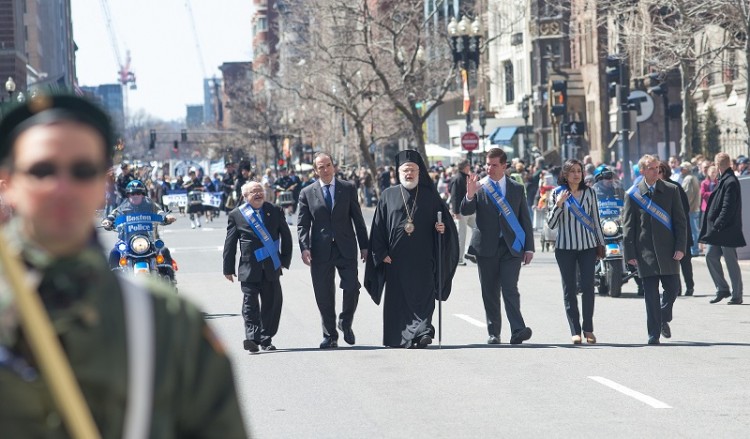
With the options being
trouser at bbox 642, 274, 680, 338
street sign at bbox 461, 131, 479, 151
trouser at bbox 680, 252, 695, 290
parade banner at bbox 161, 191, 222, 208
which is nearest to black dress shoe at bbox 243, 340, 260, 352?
trouser at bbox 642, 274, 680, 338

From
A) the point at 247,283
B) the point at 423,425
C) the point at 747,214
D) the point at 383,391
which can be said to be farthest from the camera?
the point at 747,214

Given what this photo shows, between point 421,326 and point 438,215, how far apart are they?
105cm

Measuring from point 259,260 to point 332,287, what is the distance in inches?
31.3

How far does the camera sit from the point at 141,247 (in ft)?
50.8

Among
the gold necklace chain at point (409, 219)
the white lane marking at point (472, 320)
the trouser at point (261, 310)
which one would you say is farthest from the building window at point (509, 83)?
the trouser at point (261, 310)

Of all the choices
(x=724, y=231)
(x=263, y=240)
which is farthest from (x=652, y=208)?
(x=724, y=231)

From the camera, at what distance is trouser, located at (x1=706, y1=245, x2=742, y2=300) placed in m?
17.6

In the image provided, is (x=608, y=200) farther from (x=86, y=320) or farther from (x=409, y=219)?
(x=86, y=320)

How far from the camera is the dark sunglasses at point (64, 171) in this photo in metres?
2.36

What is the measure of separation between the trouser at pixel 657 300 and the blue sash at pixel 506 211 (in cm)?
121

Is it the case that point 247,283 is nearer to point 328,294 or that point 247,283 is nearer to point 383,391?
point 328,294

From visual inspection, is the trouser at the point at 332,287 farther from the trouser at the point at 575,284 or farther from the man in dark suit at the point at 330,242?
the trouser at the point at 575,284

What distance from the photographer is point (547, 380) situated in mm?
11297

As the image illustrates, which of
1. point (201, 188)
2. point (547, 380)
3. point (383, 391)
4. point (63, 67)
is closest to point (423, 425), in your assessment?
point (383, 391)
